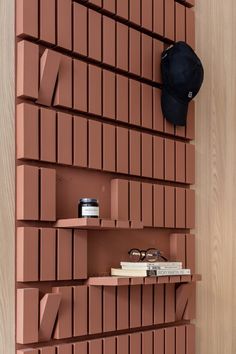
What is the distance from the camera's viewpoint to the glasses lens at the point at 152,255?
2.16 meters

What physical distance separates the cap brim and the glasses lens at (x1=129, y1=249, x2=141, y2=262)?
0.52 m

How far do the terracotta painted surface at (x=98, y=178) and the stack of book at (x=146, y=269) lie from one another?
0.08 ft

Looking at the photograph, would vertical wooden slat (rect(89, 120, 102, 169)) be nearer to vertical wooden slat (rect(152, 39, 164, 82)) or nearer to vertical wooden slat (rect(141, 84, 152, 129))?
vertical wooden slat (rect(141, 84, 152, 129))

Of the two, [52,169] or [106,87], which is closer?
[52,169]

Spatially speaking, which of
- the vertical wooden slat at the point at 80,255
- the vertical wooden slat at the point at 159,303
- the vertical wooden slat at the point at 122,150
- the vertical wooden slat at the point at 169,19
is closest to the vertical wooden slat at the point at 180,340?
the vertical wooden slat at the point at 159,303

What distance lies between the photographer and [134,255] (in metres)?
2.18

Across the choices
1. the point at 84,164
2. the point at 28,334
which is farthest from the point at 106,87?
the point at 28,334

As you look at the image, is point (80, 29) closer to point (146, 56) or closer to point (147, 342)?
point (146, 56)

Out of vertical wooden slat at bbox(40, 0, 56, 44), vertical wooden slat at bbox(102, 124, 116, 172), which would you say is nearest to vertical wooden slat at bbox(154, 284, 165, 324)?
vertical wooden slat at bbox(102, 124, 116, 172)

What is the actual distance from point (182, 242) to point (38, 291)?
76 cm

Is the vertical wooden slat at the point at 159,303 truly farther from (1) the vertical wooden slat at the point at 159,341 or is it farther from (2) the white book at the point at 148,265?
(2) the white book at the point at 148,265

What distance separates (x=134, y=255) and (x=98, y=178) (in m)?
0.31

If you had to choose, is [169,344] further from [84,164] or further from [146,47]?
[146,47]

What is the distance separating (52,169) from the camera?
1.89 metres
